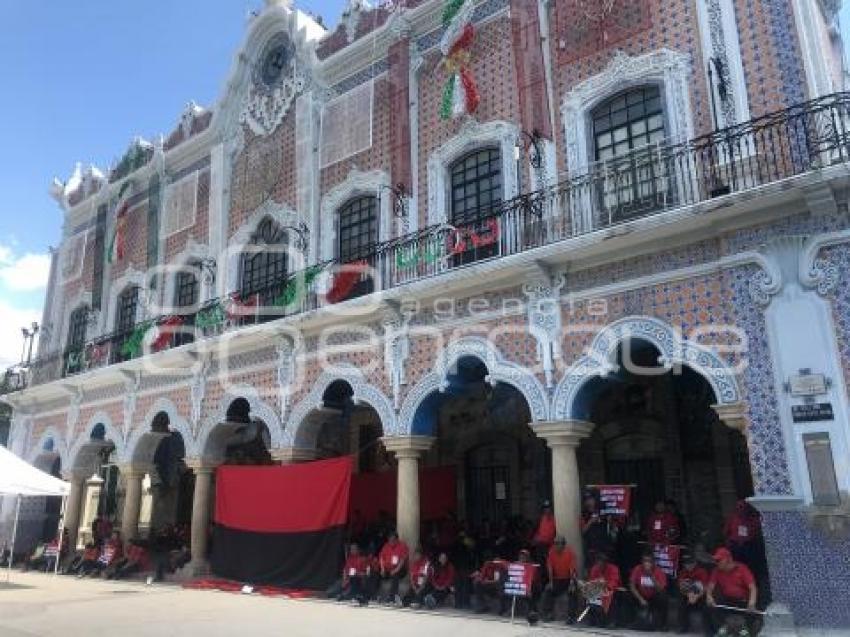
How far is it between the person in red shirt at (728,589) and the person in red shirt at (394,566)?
4352 mm

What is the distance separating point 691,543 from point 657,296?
13.9 ft

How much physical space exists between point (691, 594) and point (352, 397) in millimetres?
6011

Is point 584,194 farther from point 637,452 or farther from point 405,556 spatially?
point 405,556

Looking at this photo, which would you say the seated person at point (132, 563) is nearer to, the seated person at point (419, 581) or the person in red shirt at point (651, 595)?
the seated person at point (419, 581)

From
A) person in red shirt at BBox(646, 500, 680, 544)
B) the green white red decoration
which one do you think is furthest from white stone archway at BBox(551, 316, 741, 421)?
the green white red decoration

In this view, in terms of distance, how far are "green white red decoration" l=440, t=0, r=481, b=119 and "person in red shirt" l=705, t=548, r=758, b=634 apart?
7966mm

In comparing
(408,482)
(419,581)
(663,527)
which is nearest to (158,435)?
(408,482)

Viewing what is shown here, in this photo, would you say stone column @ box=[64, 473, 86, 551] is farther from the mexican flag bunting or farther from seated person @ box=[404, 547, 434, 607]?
seated person @ box=[404, 547, 434, 607]

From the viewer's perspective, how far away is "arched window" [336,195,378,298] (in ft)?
44.1

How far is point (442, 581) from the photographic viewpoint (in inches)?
407

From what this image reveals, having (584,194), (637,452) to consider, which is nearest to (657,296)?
(584,194)

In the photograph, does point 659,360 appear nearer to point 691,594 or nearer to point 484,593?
point 691,594

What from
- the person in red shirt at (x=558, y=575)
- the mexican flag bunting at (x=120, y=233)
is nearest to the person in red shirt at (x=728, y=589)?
the person in red shirt at (x=558, y=575)

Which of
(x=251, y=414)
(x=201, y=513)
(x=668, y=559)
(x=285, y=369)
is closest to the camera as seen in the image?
(x=668, y=559)
